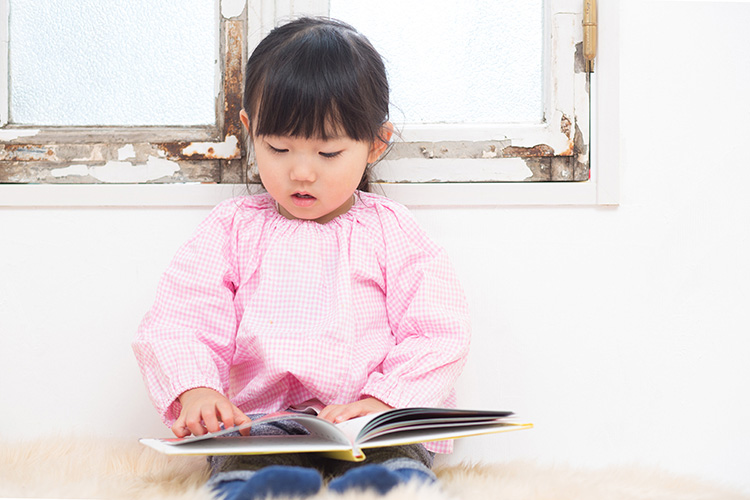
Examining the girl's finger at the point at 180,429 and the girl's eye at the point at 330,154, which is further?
the girl's eye at the point at 330,154

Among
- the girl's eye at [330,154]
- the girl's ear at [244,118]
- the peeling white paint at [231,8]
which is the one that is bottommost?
the girl's eye at [330,154]

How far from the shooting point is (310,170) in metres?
1.00

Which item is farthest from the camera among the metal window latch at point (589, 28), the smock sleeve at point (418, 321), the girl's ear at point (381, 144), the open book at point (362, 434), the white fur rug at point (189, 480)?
the metal window latch at point (589, 28)

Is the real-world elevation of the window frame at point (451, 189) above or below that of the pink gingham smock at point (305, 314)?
above

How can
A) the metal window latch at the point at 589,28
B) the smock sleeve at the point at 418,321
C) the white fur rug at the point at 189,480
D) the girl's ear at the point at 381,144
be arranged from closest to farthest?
the white fur rug at the point at 189,480 < the smock sleeve at the point at 418,321 < the girl's ear at the point at 381,144 < the metal window latch at the point at 589,28

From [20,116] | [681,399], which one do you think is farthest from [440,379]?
[20,116]

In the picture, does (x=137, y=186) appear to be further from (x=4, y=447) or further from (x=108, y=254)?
(x=4, y=447)

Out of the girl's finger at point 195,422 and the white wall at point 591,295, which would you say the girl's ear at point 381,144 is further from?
the girl's finger at point 195,422

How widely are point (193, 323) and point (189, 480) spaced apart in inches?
8.7

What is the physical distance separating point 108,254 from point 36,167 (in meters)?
0.19

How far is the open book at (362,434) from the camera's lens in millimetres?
734

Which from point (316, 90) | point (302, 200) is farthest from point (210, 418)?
point (316, 90)

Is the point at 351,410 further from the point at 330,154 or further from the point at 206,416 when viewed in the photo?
the point at 330,154

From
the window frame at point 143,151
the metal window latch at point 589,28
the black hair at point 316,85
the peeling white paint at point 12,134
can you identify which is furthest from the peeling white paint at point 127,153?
the metal window latch at point 589,28
